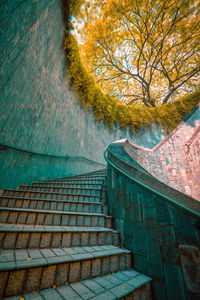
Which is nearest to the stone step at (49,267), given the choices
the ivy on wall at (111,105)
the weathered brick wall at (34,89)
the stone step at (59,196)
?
the stone step at (59,196)

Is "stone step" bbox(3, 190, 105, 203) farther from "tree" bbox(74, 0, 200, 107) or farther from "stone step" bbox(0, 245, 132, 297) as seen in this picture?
"tree" bbox(74, 0, 200, 107)

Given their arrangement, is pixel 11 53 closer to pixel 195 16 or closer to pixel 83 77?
pixel 83 77

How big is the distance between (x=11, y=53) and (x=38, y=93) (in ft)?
4.06

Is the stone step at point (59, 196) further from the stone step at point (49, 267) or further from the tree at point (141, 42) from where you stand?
the tree at point (141, 42)

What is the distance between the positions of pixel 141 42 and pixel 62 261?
446 inches

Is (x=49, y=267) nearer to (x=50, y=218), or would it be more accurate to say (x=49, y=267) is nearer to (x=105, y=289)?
(x=105, y=289)

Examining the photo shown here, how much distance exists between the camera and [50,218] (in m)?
1.96

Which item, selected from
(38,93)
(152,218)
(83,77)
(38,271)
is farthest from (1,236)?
(83,77)

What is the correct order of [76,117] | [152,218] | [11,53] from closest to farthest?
[152,218]
[11,53]
[76,117]

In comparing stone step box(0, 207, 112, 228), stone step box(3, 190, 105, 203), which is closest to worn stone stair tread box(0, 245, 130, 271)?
stone step box(0, 207, 112, 228)

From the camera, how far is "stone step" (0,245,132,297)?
39.6 inches

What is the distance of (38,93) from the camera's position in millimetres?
4074

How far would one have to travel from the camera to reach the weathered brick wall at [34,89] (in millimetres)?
2898

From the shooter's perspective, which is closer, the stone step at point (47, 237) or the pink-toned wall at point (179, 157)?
the stone step at point (47, 237)
